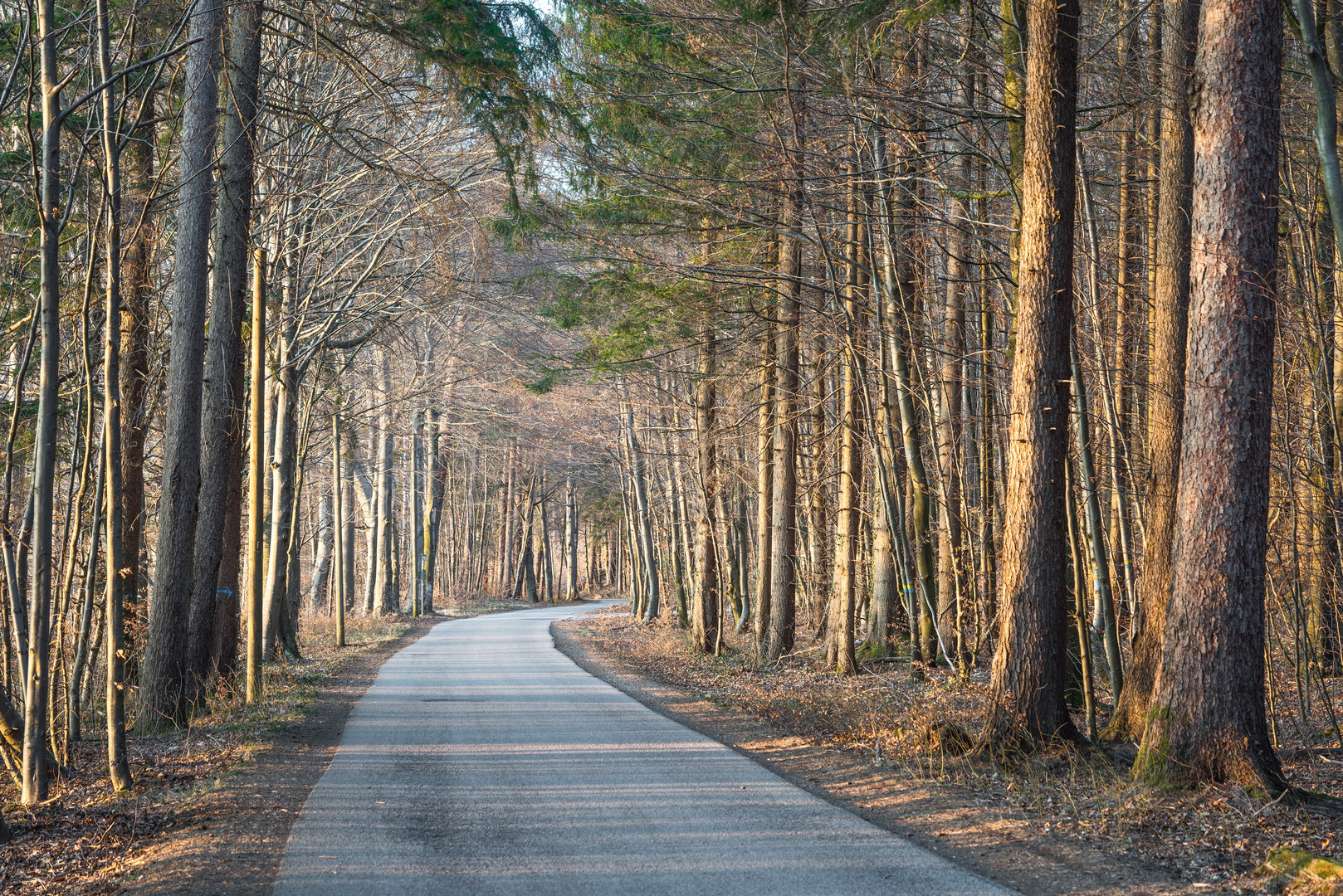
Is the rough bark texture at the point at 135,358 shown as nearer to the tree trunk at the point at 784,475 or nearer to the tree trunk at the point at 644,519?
the tree trunk at the point at 784,475

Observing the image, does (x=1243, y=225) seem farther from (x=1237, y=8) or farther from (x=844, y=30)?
(x=844, y=30)

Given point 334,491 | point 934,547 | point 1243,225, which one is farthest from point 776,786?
point 334,491

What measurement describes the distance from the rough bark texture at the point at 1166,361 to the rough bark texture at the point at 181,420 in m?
9.74

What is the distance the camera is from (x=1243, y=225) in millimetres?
6586

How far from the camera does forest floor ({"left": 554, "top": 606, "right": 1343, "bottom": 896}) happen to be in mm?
5488

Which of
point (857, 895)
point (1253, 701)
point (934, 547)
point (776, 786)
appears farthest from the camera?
point (934, 547)

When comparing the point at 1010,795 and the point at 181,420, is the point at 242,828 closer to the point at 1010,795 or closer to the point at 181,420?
the point at 1010,795

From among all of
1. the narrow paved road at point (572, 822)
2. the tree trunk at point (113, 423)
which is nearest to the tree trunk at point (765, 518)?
the narrow paved road at point (572, 822)

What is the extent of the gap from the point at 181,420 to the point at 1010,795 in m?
9.07

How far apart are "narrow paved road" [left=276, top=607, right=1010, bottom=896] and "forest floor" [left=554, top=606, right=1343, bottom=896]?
18.1 inches

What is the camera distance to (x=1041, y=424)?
810 centimetres

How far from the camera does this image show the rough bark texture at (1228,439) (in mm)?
6469

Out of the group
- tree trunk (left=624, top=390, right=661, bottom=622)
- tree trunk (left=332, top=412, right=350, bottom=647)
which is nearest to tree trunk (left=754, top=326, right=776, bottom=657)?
tree trunk (left=332, top=412, right=350, bottom=647)

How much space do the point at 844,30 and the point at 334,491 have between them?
77.1ft
